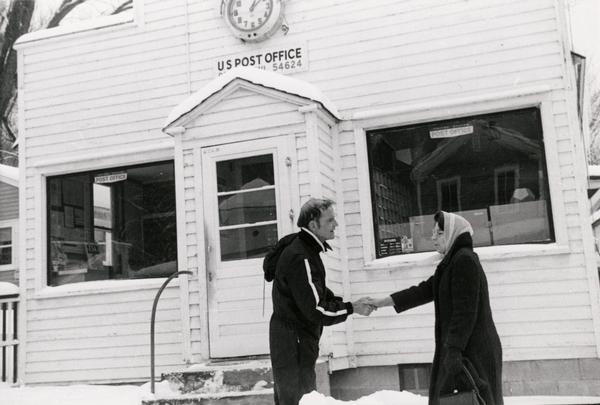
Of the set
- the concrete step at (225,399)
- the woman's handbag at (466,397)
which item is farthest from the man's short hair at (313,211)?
the concrete step at (225,399)

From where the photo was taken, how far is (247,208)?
801 centimetres

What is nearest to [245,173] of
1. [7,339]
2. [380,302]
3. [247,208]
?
[247,208]

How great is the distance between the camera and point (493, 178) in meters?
A: 8.09

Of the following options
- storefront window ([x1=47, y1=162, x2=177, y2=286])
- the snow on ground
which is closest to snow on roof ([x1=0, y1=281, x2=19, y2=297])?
storefront window ([x1=47, y1=162, x2=177, y2=286])

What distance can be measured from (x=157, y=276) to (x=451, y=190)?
3.84 meters

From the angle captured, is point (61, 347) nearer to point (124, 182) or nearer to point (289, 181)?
point (124, 182)

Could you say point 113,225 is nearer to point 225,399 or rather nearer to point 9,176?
point 225,399

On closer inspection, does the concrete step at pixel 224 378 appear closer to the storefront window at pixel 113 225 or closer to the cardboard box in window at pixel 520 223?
the storefront window at pixel 113 225

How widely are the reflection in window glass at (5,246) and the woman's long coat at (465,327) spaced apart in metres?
14.5

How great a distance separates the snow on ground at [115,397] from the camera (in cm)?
641

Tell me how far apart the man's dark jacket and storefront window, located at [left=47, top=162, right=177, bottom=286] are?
190 inches

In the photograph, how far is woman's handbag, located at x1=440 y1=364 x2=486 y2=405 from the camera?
4031 millimetres

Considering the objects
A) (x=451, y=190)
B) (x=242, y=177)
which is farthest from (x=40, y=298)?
(x=451, y=190)

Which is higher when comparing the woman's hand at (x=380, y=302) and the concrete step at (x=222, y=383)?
the woman's hand at (x=380, y=302)
